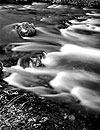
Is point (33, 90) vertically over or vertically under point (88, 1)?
under

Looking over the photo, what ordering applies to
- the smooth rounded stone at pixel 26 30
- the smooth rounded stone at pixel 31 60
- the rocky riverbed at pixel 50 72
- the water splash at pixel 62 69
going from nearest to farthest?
1. the rocky riverbed at pixel 50 72
2. the water splash at pixel 62 69
3. the smooth rounded stone at pixel 31 60
4. the smooth rounded stone at pixel 26 30

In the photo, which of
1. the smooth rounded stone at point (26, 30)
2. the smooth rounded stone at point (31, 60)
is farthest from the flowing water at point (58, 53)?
the smooth rounded stone at point (26, 30)

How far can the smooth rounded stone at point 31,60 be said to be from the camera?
4.04 metres

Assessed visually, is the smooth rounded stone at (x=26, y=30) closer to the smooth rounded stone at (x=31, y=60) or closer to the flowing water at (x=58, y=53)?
the flowing water at (x=58, y=53)

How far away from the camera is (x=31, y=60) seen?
13.8 ft

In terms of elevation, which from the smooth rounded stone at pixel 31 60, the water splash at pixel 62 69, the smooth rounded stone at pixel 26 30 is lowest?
the water splash at pixel 62 69

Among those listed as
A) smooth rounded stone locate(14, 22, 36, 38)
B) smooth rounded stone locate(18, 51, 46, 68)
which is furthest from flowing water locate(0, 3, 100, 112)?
smooth rounded stone locate(14, 22, 36, 38)

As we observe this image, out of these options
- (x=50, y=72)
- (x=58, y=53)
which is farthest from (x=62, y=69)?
(x=58, y=53)

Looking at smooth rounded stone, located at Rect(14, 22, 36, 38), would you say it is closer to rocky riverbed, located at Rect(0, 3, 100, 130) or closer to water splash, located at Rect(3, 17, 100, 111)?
rocky riverbed, located at Rect(0, 3, 100, 130)

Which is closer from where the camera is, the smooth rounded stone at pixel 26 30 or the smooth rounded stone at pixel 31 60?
the smooth rounded stone at pixel 31 60

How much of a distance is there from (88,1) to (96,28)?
2.34 metres

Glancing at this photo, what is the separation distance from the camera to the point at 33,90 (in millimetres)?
3166

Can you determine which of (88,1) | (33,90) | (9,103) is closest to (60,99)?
(33,90)

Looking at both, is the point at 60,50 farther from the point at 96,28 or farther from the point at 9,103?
the point at 9,103
